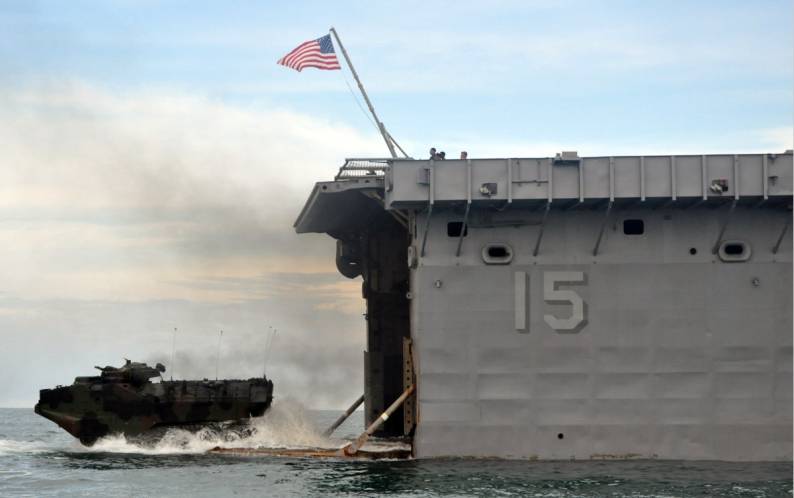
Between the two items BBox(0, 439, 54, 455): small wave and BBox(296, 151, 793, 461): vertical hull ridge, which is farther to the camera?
BBox(0, 439, 54, 455): small wave

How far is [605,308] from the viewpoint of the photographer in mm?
32781

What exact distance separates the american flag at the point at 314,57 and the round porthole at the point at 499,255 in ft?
30.4

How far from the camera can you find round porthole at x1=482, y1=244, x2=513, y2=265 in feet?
109

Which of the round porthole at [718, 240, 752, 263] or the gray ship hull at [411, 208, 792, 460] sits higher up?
the round porthole at [718, 240, 752, 263]

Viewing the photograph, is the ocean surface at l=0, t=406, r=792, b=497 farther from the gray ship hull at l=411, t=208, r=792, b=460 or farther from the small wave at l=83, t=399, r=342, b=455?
the small wave at l=83, t=399, r=342, b=455

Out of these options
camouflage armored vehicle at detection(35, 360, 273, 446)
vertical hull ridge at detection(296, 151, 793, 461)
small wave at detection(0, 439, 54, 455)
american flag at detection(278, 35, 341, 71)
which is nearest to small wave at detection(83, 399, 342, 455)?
camouflage armored vehicle at detection(35, 360, 273, 446)

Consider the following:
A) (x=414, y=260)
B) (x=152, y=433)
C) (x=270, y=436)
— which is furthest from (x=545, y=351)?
(x=152, y=433)

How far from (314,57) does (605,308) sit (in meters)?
13.4

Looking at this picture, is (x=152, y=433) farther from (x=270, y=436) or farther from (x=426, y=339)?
(x=426, y=339)

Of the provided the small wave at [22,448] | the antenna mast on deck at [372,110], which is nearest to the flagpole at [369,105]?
the antenna mast on deck at [372,110]

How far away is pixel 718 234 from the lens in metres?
33.1

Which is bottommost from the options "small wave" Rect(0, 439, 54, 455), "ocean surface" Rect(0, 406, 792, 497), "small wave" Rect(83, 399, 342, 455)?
"ocean surface" Rect(0, 406, 792, 497)

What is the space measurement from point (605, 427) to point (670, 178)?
7601mm

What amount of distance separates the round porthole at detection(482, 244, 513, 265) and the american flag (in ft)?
30.4
